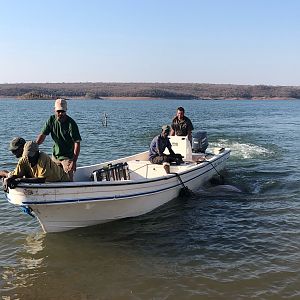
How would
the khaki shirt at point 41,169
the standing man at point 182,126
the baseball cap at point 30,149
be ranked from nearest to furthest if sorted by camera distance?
1. the baseball cap at point 30,149
2. the khaki shirt at point 41,169
3. the standing man at point 182,126

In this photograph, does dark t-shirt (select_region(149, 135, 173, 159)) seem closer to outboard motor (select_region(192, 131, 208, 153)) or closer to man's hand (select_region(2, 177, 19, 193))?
outboard motor (select_region(192, 131, 208, 153))

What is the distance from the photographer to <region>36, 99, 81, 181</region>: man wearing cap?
342 inches

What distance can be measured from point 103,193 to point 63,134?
4.82 ft

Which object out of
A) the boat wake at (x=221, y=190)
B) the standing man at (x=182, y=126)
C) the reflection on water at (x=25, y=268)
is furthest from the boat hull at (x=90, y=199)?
the standing man at (x=182, y=126)

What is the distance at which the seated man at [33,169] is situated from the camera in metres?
7.43

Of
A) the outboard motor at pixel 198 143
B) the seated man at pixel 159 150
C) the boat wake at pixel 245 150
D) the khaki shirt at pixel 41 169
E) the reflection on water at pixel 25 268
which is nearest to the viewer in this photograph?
the reflection on water at pixel 25 268

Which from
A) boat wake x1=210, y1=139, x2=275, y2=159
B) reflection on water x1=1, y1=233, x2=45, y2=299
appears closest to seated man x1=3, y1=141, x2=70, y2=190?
reflection on water x1=1, y1=233, x2=45, y2=299

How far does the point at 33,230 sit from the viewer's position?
9.75 meters

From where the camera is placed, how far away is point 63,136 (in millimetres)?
8820

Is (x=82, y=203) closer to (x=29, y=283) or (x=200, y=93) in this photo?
(x=29, y=283)

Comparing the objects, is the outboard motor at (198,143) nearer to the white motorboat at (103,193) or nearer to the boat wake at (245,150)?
the white motorboat at (103,193)

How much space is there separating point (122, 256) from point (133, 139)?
65.8 feet

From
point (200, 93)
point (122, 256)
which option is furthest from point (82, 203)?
point (200, 93)

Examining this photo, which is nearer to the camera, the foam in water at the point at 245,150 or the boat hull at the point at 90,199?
the boat hull at the point at 90,199
